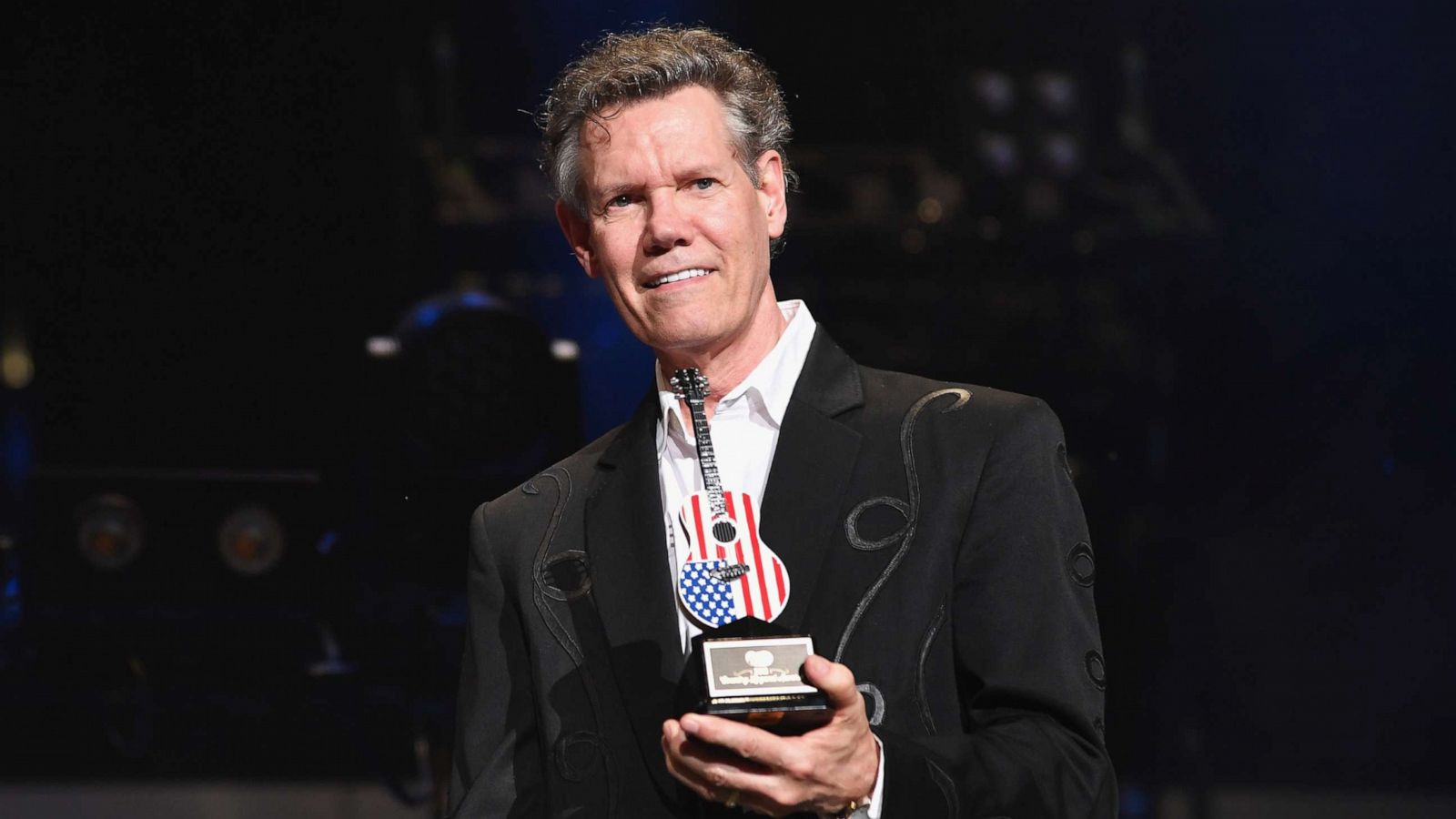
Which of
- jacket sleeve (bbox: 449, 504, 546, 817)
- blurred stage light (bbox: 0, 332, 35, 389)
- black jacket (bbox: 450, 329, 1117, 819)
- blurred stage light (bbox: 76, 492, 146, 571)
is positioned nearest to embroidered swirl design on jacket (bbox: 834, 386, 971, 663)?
black jacket (bbox: 450, 329, 1117, 819)

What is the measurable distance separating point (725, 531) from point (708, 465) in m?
0.07

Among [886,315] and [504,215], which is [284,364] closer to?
[504,215]

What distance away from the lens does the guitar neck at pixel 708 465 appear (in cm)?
147

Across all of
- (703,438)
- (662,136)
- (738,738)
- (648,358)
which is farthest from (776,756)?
(648,358)

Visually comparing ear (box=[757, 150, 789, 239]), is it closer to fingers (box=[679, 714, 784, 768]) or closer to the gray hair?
the gray hair

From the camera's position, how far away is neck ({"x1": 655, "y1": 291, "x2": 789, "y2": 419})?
169 centimetres

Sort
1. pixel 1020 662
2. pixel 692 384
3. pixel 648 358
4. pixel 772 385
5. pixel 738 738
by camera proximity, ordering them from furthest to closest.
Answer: pixel 648 358
pixel 772 385
pixel 692 384
pixel 1020 662
pixel 738 738

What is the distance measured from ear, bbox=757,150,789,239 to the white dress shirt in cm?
13

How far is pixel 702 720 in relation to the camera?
115cm

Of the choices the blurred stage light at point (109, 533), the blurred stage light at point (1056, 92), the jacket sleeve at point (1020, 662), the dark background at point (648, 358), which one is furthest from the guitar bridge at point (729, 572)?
the blurred stage light at point (109, 533)

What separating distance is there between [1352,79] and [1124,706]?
1120mm

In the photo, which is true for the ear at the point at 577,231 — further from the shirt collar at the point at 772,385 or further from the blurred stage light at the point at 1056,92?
the blurred stage light at the point at 1056,92

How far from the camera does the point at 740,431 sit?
5.45ft

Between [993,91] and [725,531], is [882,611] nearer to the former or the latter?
[725,531]
